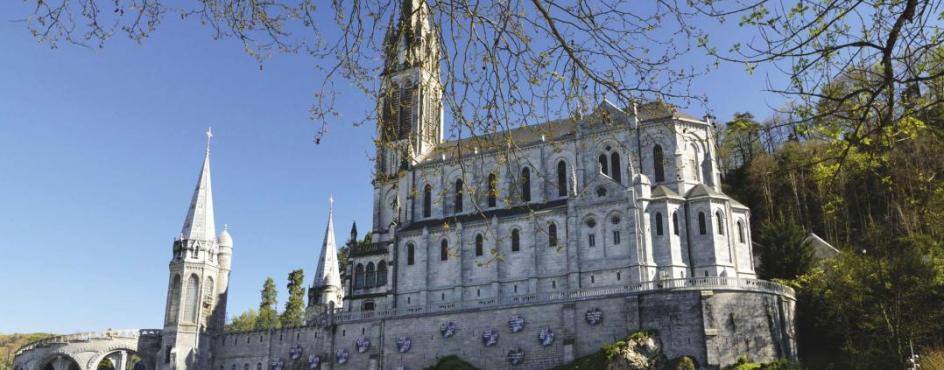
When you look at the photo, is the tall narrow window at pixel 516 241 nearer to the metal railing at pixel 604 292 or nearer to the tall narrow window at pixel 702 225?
the metal railing at pixel 604 292

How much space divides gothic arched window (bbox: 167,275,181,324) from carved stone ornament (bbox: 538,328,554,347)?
27.1 meters

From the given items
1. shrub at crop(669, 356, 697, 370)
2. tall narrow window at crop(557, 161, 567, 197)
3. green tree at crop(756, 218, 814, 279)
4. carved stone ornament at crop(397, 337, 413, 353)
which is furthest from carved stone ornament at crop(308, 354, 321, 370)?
green tree at crop(756, 218, 814, 279)

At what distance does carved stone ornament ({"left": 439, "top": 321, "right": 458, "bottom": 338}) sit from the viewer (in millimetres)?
44906

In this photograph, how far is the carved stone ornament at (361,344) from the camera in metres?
48.0

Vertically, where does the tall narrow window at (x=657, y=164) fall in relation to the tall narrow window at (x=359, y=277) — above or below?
above

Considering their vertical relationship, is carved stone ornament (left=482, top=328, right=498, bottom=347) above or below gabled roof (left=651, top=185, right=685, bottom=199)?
below

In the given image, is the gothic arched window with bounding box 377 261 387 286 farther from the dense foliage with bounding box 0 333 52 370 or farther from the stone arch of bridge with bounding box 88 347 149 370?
the dense foliage with bounding box 0 333 52 370

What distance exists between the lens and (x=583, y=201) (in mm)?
46969

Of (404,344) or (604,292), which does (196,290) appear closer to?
(404,344)

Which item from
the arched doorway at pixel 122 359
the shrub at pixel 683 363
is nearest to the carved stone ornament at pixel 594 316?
the shrub at pixel 683 363

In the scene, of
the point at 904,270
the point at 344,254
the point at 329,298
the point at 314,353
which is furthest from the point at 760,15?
the point at 344,254

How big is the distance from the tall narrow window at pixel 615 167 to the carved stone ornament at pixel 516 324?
11.9m

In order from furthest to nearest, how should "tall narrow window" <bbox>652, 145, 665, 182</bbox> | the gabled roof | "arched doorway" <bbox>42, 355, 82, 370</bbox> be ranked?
1. "arched doorway" <bbox>42, 355, 82, 370</bbox>
2. "tall narrow window" <bbox>652, 145, 665, 182</bbox>
3. the gabled roof

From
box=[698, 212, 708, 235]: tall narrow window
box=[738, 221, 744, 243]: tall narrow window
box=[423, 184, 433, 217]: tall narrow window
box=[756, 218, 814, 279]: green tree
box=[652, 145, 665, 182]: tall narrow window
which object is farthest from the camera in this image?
box=[423, 184, 433, 217]: tall narrow window
